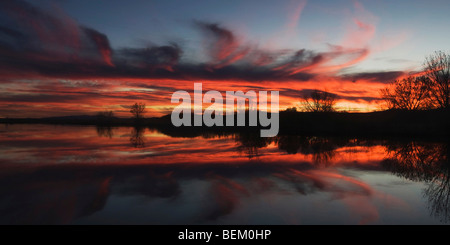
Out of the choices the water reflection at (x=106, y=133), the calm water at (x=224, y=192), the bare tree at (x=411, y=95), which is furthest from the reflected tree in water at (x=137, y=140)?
the bare tree at (x=411, y=95)

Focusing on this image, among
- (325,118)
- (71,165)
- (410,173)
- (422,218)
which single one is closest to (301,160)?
(410,173)

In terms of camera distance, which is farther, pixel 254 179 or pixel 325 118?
pixel 325 118

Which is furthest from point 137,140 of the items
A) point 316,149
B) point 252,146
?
point 316,149

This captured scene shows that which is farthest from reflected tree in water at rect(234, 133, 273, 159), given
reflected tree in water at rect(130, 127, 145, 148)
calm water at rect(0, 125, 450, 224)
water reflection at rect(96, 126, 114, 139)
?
water reflection at rect(96, 126, 114, 139)

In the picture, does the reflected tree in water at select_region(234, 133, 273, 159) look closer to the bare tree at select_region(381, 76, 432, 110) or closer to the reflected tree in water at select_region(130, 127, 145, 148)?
the reflected tree in water at select_region(130, 127, 145, 148)

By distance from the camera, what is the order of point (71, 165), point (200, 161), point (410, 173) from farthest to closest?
point (200, 161)
point (71, 165)
point (410, 173)

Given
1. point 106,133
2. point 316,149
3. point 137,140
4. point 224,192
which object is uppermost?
point 106,133

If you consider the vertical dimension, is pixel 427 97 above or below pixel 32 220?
above

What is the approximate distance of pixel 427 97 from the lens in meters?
46.4

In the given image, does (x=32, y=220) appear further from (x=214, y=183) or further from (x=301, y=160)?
(x=301, y=160)

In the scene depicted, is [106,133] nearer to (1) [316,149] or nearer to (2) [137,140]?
(2) [137,140]

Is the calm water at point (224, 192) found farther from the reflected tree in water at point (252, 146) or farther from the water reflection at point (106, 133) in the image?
the water reflection at point (106, 133)

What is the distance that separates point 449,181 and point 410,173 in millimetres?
1779
